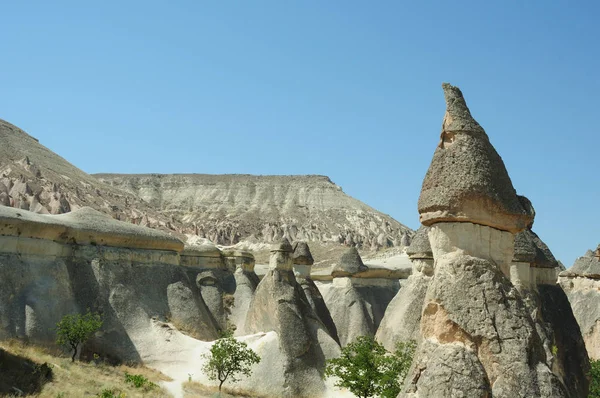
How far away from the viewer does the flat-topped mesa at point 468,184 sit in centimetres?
735

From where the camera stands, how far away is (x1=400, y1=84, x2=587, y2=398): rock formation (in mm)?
6680

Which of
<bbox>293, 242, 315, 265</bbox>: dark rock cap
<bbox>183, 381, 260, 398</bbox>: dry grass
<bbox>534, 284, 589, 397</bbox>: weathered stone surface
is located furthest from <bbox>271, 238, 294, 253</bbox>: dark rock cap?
<bbox>534, 284, 589, 397</bbox>: weathered stone surface

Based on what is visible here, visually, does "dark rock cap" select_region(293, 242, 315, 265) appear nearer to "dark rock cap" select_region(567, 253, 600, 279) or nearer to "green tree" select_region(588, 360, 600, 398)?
"dark rock cap" select_region(567, 253, 600, 279)

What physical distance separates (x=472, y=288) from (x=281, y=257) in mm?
15390

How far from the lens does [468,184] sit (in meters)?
7.36

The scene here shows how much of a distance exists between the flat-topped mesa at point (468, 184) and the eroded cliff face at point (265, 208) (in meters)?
83.3

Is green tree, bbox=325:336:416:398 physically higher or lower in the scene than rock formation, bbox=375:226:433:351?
lower

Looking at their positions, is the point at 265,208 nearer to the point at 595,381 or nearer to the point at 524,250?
the point at 595,381

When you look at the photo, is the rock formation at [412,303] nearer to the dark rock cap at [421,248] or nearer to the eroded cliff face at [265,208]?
the dark rock cap at [421,248]

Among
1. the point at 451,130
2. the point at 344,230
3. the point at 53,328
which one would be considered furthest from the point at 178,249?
the point at 344,230

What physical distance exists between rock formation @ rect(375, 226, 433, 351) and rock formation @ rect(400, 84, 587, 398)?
973 cm

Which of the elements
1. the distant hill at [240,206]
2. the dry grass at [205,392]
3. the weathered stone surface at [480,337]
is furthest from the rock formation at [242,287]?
the distant hill at [240,206]

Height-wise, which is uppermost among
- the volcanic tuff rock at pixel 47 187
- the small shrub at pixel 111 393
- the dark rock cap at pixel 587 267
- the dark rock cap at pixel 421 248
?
the volcanic tuff rock at pixel 47 187

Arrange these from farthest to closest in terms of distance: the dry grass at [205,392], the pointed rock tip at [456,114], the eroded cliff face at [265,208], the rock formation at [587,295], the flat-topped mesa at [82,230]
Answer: the eroded cliff face at [265,208], the rock formation at [587,295], the flat-topped mesa at [82,230], the dry grass at [205,392], the pointed rock tip at [456,114]
